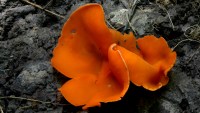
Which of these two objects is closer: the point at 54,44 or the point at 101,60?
the point at 101,60

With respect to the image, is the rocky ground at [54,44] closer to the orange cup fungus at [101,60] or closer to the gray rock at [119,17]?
the gray rock at [119,17]

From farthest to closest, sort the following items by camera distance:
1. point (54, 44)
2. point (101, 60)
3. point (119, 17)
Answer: point (119, 17), point (54, 44), point (101, 60)

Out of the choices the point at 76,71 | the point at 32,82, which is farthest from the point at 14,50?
the point at 76,71

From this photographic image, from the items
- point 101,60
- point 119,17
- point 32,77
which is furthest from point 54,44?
point 119,17

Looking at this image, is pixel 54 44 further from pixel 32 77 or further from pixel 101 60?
pixel 101 60

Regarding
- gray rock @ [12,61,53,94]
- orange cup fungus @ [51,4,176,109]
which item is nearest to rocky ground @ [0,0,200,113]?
gray rock @ [12,61,53,94]

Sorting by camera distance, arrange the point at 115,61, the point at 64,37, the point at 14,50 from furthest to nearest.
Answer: the point at 14,50
the point at 64,37
the point at 115,61

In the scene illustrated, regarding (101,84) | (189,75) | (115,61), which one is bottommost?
(189,75)

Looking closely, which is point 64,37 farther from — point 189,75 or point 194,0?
point 194,0
